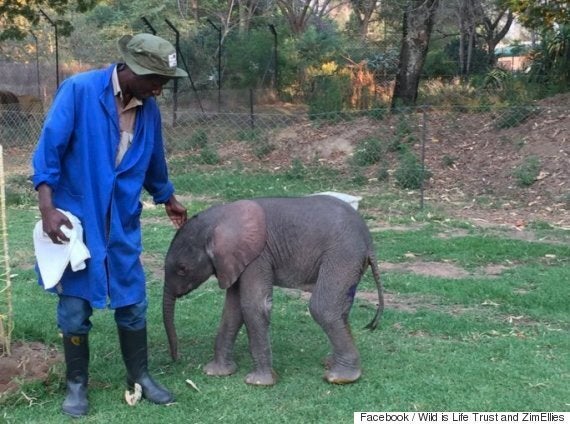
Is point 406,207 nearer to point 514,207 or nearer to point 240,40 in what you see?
point 514,207

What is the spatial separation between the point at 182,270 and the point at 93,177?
3.01ft

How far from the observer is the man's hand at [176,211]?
4809 millimetres

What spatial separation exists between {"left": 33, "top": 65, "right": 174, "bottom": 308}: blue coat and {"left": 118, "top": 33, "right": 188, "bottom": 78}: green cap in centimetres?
16

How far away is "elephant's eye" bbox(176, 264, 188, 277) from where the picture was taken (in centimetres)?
471

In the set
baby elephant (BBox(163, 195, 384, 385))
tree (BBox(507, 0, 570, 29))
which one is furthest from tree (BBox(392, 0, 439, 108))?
baby elephant (BBox(163, 195, 384, 385))

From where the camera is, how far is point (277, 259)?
4676 millimetres

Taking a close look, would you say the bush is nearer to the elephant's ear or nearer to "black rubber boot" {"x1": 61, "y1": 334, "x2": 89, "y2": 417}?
the elephant's ear

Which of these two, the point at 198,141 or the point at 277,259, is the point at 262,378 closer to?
the point at 277,259

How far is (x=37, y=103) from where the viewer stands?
19156 millimetres

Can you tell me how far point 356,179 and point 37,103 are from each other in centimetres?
966

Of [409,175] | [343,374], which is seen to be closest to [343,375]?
[343,374]

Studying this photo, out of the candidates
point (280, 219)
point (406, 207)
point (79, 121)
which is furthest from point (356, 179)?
point (79, 121)

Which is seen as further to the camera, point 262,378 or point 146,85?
point 262,378
